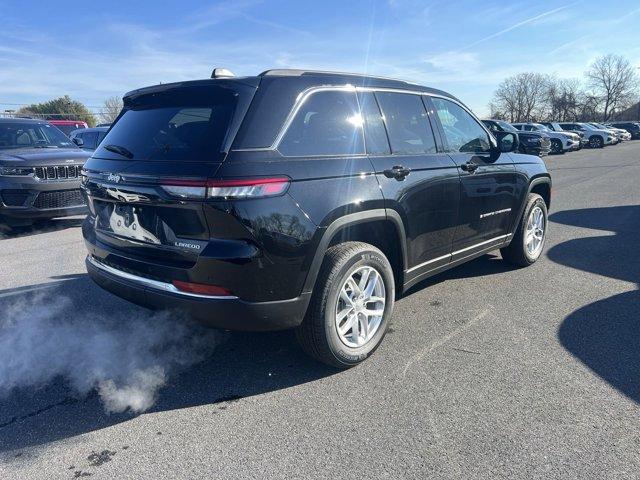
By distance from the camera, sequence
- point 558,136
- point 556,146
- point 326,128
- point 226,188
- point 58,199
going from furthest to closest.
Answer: point 556,146, point 558,136, point 58,199, point 326,128, point 226,188

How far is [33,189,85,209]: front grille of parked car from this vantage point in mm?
7406

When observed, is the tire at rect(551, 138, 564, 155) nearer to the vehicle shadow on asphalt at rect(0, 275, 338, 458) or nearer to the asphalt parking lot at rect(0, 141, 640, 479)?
the asphalt parking lot at rect(0, 141, 640, 479)

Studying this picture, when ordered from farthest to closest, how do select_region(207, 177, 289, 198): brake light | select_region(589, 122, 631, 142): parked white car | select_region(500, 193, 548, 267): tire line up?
select_region(589, 122, 631, 142): parked white car, select_region(500, 193, 548, 267): tire, select_region(207, 177, 289, 198): brake light

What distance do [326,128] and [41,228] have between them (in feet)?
23.0

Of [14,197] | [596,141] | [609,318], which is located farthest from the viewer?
[596,141]

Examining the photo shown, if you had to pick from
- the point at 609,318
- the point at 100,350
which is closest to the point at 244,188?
the point at 100,350

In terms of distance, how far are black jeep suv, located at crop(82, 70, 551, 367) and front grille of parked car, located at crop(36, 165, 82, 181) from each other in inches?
185

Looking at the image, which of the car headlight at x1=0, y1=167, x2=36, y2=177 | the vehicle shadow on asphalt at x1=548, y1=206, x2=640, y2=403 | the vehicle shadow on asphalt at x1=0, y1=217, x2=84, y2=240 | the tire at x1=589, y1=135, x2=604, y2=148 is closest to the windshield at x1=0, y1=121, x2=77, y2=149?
the car headlight at x1=0, y1=167, x2=36, y2=177

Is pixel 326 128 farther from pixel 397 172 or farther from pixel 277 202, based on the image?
pixel 277 202

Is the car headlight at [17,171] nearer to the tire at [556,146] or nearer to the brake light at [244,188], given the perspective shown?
the brake light at [244,188]

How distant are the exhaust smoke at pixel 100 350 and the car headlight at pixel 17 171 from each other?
11.9ft

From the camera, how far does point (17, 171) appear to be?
7273 millimetres

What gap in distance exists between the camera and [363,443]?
8.30 ft

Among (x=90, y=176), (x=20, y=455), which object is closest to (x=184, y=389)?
(x=20, y=455)
